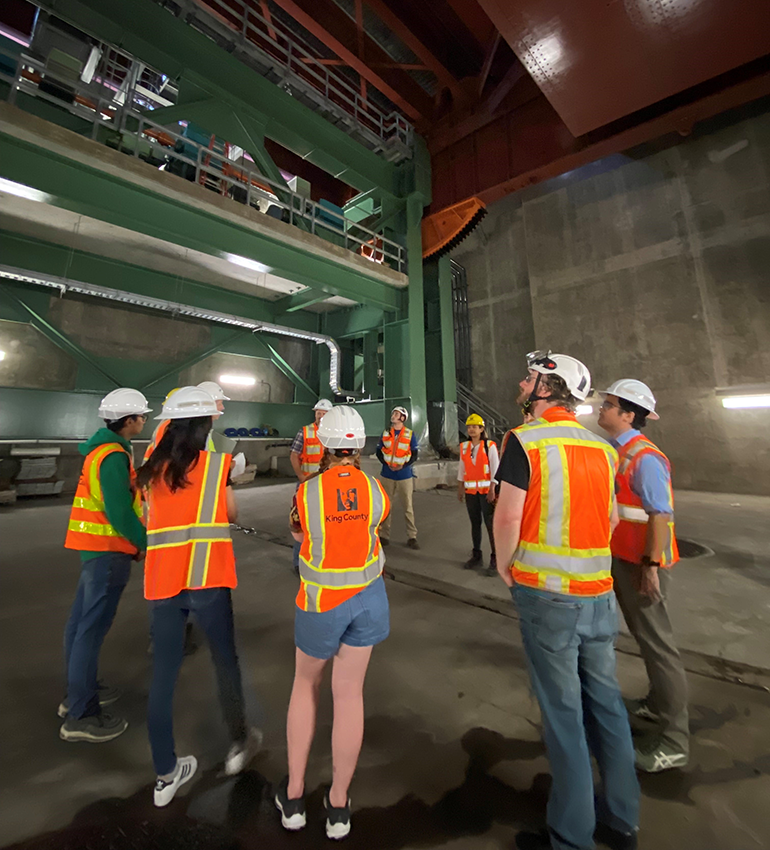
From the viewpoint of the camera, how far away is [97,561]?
2018 mm

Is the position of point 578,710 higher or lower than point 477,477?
lower

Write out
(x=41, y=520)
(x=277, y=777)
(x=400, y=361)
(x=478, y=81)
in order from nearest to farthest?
1. (x=277, y=777)
2. (x=41, y=520)
3. (x=478, y=81)
4. (x=400, y=361)

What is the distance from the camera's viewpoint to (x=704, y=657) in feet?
8.66

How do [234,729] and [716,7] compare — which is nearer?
[234,729]

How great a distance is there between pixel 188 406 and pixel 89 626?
1.36m

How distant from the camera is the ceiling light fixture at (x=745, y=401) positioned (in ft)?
29.2

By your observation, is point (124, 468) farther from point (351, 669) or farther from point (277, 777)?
point (277, 777)

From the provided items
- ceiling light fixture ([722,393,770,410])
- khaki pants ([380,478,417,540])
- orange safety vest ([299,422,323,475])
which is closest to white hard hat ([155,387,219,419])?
orange safety vest ([299,422,323,475])

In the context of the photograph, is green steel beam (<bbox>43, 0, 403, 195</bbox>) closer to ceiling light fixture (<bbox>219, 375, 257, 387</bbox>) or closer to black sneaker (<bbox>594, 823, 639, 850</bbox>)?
ceiling light fixture (<bbox>219, 375, 257, 387</bbox>)

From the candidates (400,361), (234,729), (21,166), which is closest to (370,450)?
(400,361)

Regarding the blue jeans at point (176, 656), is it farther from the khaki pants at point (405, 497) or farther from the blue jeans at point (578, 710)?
the khaki pants at point (405, 497)

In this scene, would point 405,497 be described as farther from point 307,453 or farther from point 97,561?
point 97,561

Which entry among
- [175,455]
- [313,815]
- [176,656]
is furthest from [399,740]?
[175,455]

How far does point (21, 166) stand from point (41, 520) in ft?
17.9
